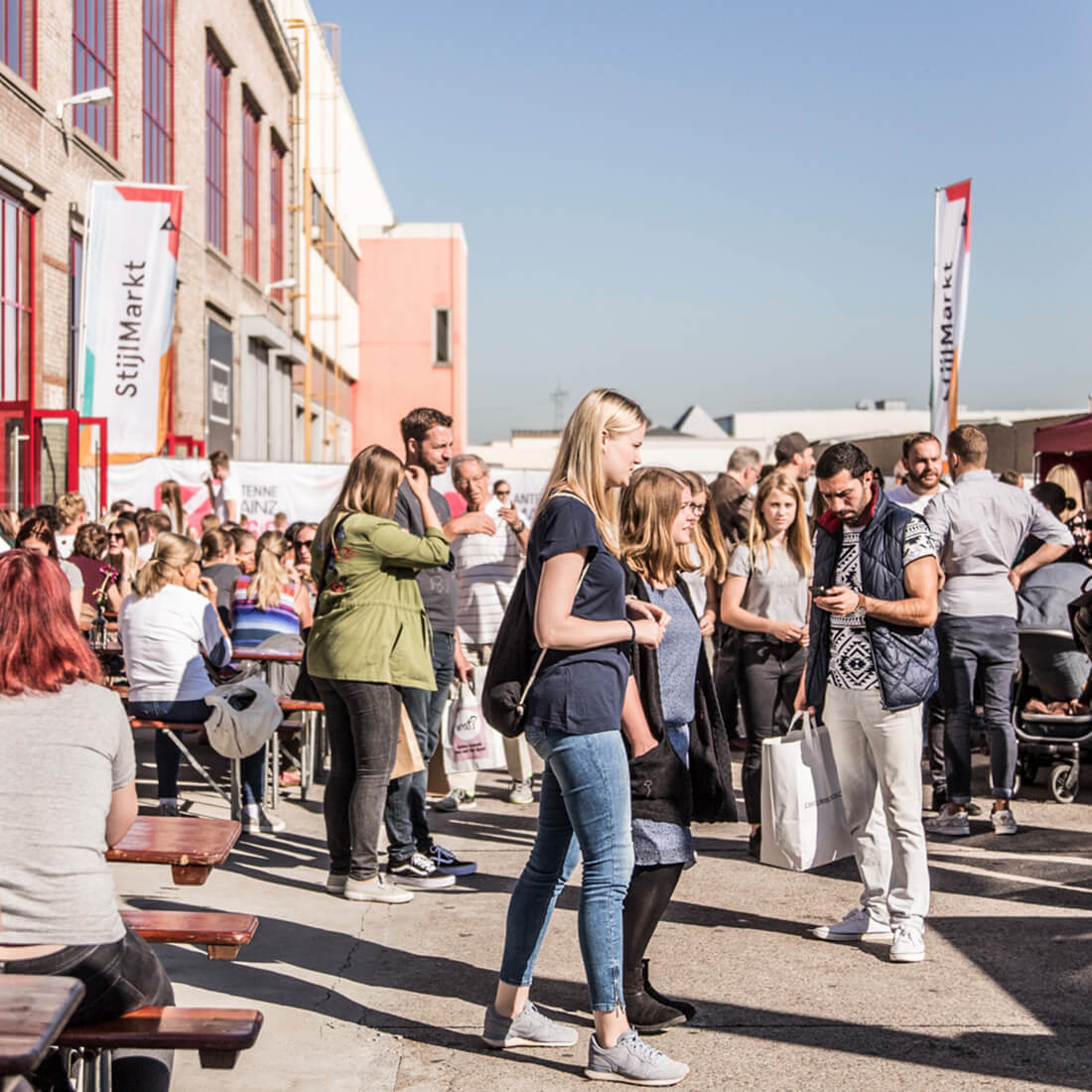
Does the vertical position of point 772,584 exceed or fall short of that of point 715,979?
it exceeds it

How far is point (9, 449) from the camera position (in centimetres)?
1605

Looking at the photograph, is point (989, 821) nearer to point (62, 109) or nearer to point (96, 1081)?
point (96, 1081)

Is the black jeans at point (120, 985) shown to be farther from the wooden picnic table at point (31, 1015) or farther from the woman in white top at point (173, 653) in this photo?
the woman in white top at point (173, 653)

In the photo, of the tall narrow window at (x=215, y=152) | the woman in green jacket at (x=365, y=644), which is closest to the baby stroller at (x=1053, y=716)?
the woman in green jacket at (x=365, y=644)

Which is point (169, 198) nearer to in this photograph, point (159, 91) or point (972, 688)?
point (159, 91)

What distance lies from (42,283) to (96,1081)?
16.4m

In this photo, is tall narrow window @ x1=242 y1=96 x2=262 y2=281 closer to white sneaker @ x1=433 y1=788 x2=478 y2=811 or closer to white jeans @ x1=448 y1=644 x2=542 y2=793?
white jeans @ x1=448 y1=644 x2=542 y2=793

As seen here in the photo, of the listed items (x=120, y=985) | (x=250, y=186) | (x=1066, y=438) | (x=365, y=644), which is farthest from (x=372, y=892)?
(x=250, y=186)

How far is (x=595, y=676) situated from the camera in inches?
166

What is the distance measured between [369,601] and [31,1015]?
373 centimetres

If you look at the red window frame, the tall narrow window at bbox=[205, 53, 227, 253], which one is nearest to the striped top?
the red window frame

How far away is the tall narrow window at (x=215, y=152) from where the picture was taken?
1112 inches

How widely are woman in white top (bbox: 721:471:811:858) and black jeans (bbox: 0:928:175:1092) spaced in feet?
13.3

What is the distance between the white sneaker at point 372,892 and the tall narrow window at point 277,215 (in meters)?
29.8
